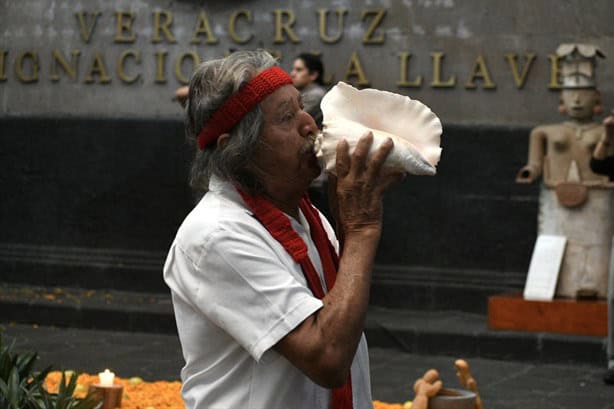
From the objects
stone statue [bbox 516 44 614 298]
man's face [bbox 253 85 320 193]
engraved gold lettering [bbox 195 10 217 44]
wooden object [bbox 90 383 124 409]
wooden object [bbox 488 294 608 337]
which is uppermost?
engraved gold lettering [bbox 195 10 217 44]

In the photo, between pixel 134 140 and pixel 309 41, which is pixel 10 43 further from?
pixel 309 41

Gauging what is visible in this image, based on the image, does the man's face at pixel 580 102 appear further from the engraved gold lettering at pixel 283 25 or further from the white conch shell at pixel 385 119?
the white conch shell at pixel 385 119

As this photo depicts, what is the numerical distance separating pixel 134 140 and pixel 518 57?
3377 mm

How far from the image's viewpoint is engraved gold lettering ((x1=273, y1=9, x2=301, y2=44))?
1016 centimetres

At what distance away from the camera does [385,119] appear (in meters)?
2.70

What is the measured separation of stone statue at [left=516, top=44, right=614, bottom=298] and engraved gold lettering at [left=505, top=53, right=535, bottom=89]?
0.96m

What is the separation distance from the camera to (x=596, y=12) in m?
9.23

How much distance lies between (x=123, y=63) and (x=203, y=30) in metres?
0.80

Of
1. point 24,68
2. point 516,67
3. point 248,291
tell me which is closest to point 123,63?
point 24,68

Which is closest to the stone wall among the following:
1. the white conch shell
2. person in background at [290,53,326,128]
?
person in background at [290,53,326,128]

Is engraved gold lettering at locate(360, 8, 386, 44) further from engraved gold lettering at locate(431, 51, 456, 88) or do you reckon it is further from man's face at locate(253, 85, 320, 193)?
man's face at locate(253, 85, 320, 193)

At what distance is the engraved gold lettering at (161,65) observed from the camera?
416 inches

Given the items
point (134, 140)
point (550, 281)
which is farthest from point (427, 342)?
point (134, 140)

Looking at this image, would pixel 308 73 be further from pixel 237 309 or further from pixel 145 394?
pixel 237 309
